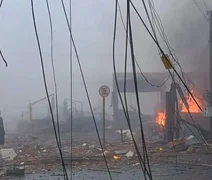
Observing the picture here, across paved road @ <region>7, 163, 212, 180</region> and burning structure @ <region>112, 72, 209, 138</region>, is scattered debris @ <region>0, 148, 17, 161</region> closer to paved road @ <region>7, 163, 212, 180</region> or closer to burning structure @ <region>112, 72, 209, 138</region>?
paved road @ <region>7, 163, 212, 180</region>

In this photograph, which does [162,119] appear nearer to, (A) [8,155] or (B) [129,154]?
(B) [129,154]

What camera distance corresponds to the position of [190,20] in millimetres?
20859

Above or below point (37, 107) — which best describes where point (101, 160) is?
above

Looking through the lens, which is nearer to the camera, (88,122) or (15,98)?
(88,122)

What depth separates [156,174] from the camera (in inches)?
323

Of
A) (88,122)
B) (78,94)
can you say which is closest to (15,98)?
(78,94)

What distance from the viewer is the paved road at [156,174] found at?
309 inches

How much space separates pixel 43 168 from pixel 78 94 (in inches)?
1005

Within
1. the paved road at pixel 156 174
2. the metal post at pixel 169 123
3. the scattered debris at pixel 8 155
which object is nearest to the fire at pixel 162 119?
the metal post at pixel 169 123

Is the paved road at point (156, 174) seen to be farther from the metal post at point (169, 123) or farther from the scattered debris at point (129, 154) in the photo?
the metal post at point (169, 123)

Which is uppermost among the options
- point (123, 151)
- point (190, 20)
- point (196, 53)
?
point (190, 20)

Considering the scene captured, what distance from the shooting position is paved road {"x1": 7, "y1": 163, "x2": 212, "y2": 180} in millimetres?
7848

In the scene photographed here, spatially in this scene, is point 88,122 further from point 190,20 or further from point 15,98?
point 15,98

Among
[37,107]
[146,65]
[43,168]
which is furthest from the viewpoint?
[37,107]
